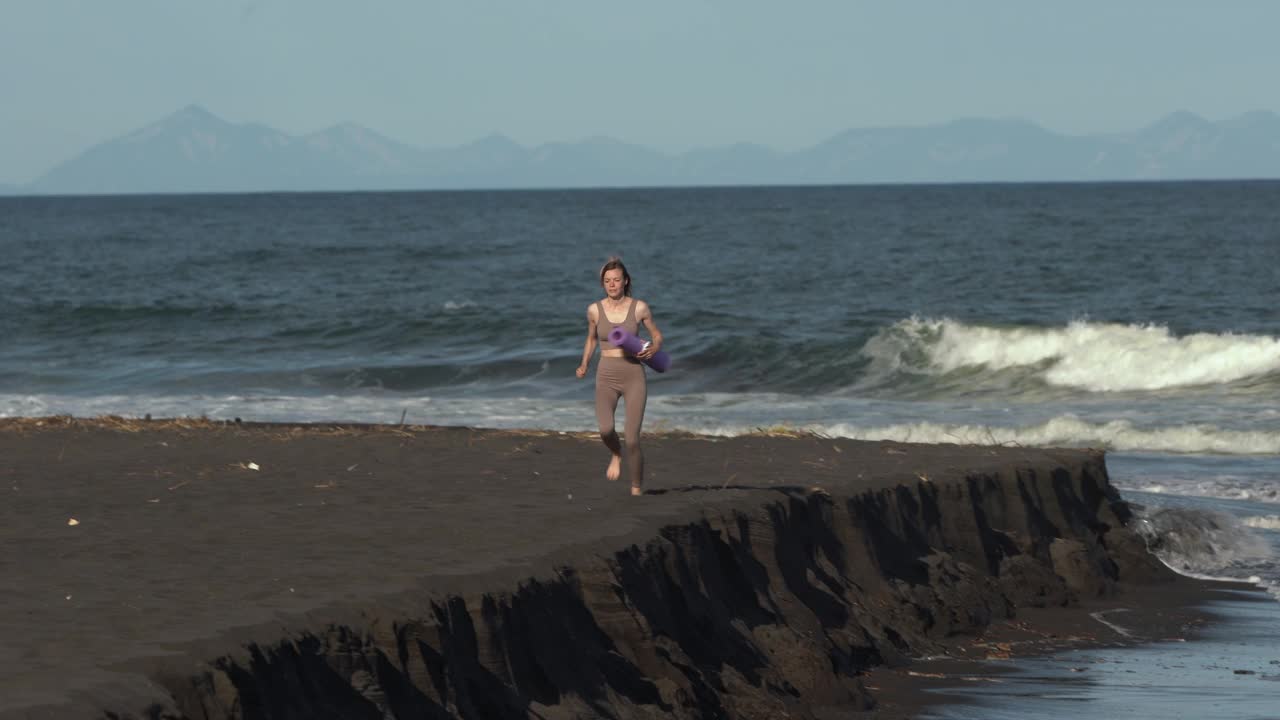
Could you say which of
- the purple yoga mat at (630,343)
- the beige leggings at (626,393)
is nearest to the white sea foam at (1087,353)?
the beige leggings at (626,393)

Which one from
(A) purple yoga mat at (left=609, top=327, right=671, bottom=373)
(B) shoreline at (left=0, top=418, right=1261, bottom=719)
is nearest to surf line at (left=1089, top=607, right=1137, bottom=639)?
(B) shoreline at (left=0, top=418, right=1261, bottom=719)

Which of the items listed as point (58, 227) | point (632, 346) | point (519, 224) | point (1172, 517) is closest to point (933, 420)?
point (1172, 517)

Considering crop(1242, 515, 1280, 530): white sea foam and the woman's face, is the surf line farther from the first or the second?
the woman's face

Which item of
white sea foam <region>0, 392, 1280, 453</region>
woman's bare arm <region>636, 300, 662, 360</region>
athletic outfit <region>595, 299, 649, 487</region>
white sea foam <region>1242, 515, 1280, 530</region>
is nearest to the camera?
woman's bare arm <region>636, 300, 662, 360</region>

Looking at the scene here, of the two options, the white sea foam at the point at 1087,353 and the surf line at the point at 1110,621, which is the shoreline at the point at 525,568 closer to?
the surf line at the point at 1110,621

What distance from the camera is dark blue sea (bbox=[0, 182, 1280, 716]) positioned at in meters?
18.9

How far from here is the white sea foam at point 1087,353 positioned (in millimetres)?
25250

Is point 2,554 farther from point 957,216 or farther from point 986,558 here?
point 957,216

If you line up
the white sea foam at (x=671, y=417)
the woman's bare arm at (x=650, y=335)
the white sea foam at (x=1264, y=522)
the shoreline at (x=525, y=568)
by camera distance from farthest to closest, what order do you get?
the white sea foam at (x=671, y=417), the white sea foam at (x=1264, y=522), the woman's bare arm at (x=650, y=335), the shoreline at (x=525, y=568)

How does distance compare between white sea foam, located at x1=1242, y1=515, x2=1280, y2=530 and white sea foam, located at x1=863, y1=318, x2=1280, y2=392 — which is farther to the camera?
white sea foam, located at x1=863, y1=318, x2=1280, y2=392

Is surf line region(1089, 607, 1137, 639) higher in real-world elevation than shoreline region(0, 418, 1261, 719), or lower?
lower

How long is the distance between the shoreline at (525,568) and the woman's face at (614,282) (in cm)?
117

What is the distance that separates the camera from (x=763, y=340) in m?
29.2

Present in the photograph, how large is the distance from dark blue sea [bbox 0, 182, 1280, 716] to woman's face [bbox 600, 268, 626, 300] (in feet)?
16.6
